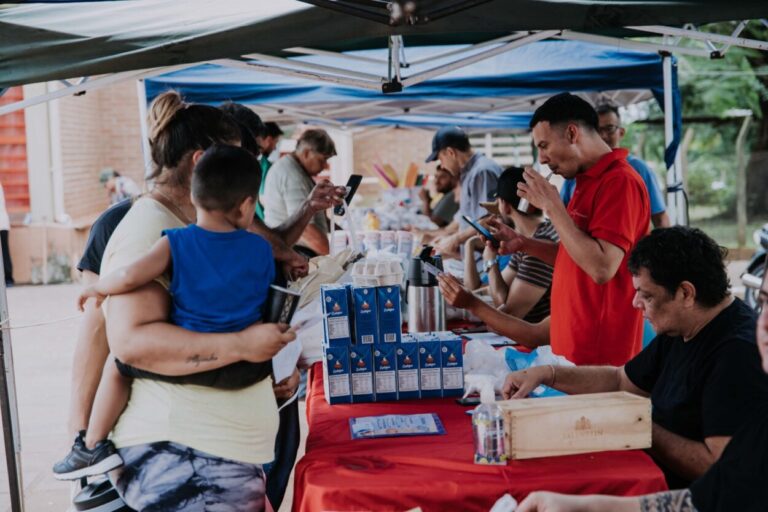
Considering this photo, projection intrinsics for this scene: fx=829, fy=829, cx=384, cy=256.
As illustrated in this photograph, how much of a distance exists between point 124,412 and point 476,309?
1.44 meters

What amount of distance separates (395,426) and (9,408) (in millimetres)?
1766

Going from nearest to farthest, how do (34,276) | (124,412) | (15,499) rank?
(124,412) → (15,499) → (34,276)

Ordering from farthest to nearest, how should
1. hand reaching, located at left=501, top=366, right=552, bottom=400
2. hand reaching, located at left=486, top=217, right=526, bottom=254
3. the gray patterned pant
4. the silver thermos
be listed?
the silver thermos, hand reaching, located at left=486, top=217, right=526, bottom=254, hand reaching, located at left=501, top=366, right=552, bottom=400, the gray patterned pant

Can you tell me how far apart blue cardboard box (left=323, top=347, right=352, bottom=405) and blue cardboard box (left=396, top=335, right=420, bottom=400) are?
6.3 inches

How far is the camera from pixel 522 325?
3.24m

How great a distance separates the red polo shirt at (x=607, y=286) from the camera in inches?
109

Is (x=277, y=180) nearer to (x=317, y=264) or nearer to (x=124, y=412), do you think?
(x=317, y=264)

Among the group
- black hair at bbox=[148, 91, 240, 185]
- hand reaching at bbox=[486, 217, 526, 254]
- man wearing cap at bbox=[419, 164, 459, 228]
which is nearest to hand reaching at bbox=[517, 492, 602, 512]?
black hair at bbox=[148, 91, 240, 185]

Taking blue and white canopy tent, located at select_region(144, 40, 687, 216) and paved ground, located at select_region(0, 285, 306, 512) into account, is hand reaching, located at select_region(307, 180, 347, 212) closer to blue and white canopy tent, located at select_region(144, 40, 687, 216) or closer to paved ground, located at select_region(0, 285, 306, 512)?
paved ground, located at select_region(0, 285, 306, 512)

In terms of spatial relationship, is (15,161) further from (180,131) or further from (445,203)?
(180,131)

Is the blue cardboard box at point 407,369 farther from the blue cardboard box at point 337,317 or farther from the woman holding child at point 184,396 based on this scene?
the woman holding child at point 184,396

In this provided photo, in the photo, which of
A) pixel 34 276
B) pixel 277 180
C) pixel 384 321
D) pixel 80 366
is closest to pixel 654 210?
pixel 277 180

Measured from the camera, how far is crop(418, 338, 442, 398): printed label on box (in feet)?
8.43

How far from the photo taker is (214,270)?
1.90 m
